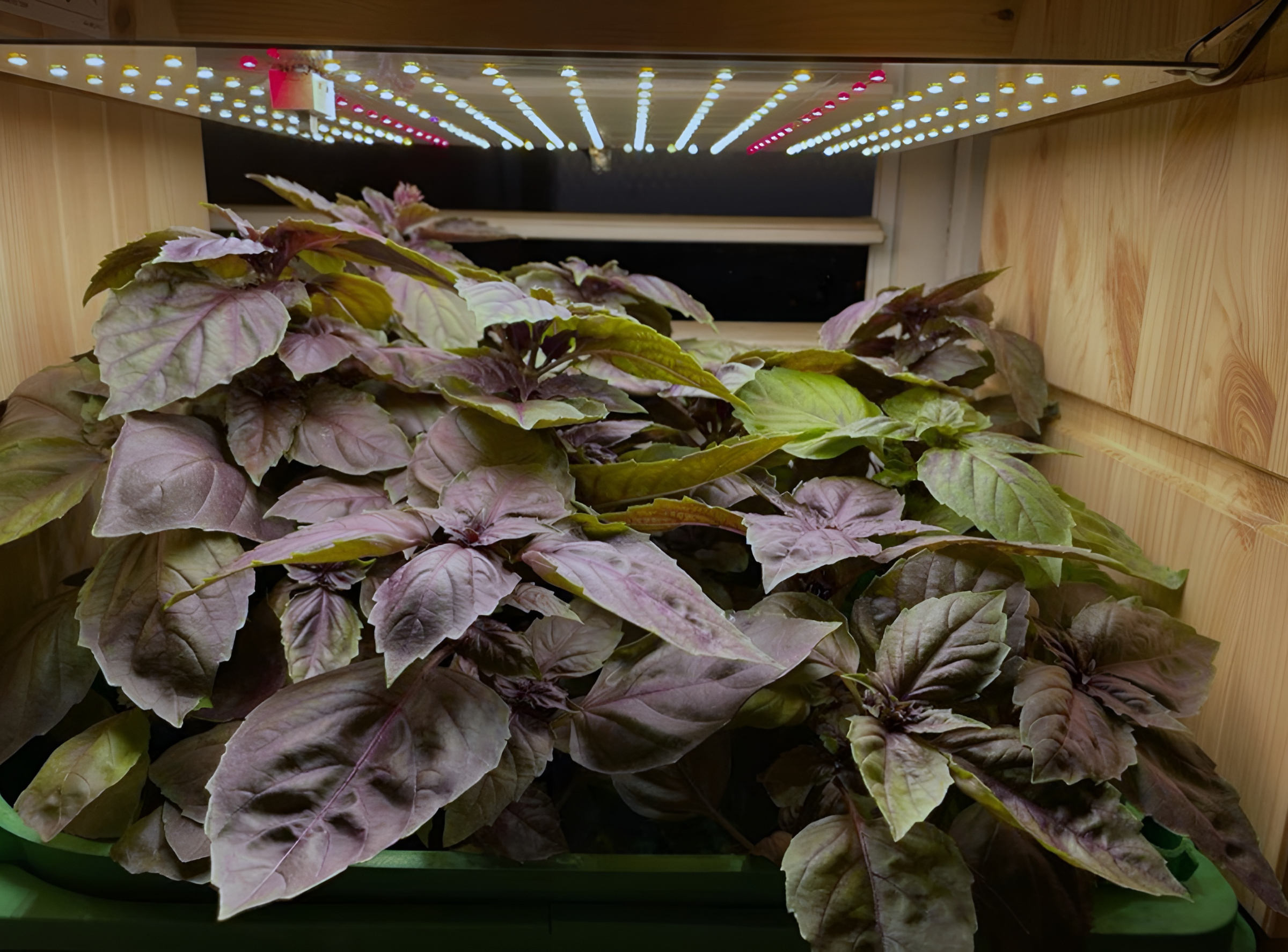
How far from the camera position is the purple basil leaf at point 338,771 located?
1.38 ft

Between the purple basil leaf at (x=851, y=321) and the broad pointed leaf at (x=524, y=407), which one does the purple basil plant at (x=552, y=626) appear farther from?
the purple basil leaf at (x=851, y=321)

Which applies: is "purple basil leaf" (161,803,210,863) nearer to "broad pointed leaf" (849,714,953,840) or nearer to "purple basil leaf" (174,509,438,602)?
"purple basil leaf" (174,509,438,602)

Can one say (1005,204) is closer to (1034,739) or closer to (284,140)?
(1034,739)

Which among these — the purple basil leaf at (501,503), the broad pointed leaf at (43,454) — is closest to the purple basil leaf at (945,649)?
the purple basil leaf at (501,503)

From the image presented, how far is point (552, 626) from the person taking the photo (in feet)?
1.94

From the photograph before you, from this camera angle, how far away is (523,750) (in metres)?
0.53

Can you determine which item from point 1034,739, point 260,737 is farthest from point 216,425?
point 1034,739

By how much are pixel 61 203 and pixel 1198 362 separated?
977 millimetres

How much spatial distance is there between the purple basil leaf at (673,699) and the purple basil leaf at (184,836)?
0.21m

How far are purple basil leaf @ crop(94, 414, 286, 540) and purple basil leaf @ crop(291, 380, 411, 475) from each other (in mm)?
50

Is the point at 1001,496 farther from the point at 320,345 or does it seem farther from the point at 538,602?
the point at 320,345

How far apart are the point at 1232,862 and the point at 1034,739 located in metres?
0.14

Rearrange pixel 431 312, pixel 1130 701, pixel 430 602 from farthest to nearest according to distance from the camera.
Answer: pixel 431 312 < pixel 1130 701 < pixel 430 602

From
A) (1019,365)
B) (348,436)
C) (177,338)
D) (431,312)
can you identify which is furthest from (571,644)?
(1019,365)
